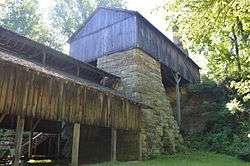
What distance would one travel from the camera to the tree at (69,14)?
1513 inches

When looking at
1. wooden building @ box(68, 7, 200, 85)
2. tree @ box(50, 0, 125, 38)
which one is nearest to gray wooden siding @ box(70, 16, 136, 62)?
wooden building @ box(68, 7, 200, 85)

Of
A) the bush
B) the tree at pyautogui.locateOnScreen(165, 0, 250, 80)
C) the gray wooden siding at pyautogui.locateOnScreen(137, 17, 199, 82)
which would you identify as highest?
the gray wooden siding at pyautogui.locateOnScreen(137, 17, 199, 82)

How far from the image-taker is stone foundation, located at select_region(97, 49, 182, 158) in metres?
17.8

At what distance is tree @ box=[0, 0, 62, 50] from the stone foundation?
2008 centimetres

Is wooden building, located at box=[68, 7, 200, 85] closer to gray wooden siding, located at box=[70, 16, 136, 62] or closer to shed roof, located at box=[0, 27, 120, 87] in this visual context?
gray wooden siding, located at box=[70, 16, 136, 62]

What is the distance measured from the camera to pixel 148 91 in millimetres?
19297

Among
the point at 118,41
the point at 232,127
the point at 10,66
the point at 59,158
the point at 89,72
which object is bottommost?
the point at 59,158

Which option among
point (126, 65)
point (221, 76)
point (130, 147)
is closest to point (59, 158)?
point (130, 147)

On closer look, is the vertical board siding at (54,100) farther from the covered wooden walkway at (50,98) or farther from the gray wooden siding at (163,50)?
the gray wooden siding at (163,50)

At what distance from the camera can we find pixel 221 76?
26156 mm

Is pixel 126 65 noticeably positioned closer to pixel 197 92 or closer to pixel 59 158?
pixel 59 158

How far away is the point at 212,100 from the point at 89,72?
41.9 feet

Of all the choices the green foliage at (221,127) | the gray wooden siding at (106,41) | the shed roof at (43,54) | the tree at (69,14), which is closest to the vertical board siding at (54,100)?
the shed roof at (43,54)

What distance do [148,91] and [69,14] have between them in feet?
77.7
